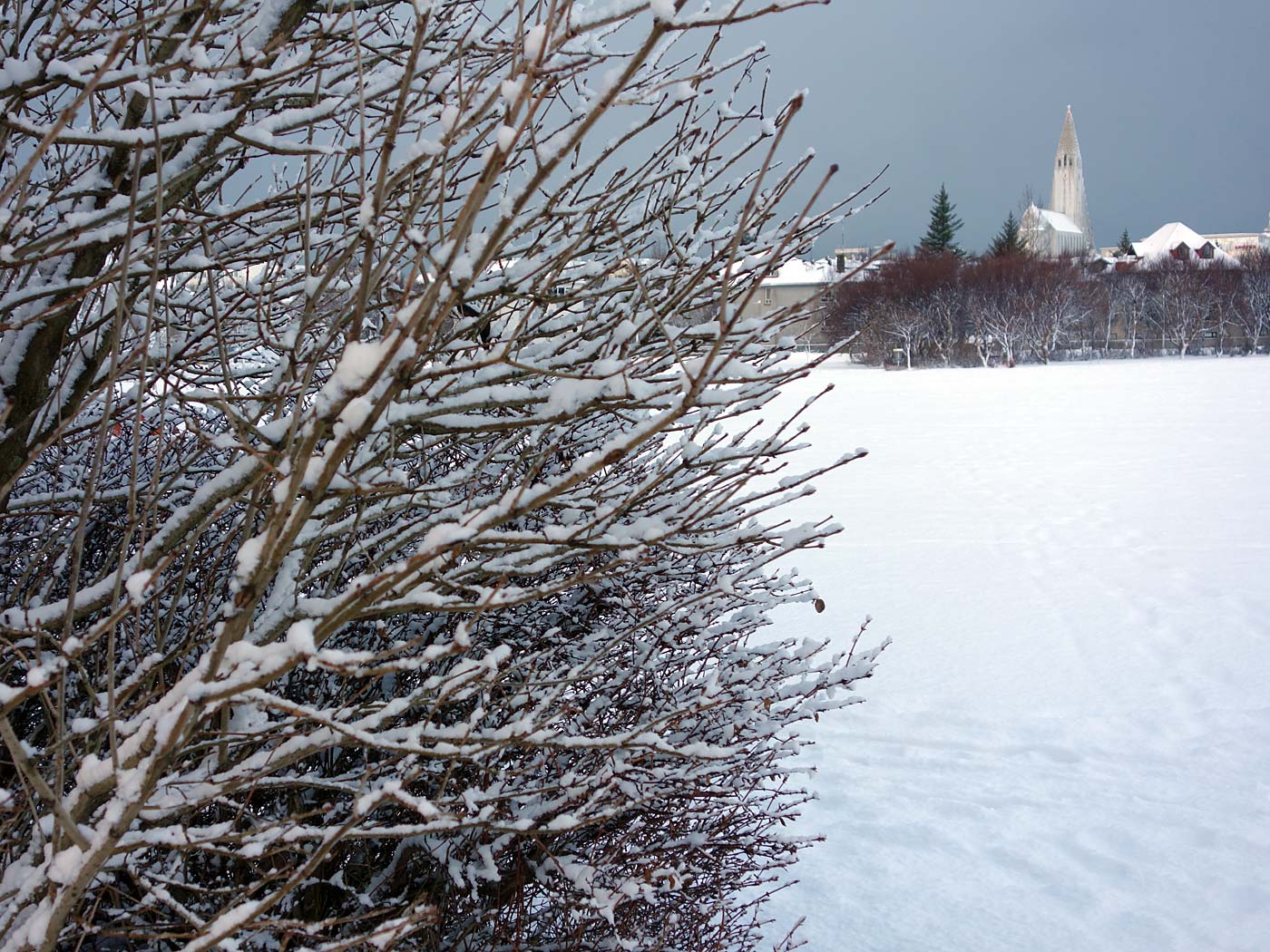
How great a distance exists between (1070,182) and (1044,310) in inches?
2535

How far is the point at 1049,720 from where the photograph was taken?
6703 millimetres

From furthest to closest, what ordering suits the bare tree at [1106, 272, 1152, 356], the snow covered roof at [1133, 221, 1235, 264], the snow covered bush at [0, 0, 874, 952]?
the snow covered roof at [1133, 221, 1235, 264] < the bare tree at [1106, 272, 1152, 356] < the snow covered bush at [0, 0, 874, 952]

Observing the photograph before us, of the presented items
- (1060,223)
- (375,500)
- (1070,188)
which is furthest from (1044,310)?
(1070,188)

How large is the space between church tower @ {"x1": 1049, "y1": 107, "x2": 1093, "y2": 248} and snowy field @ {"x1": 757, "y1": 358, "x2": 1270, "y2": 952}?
9874cm

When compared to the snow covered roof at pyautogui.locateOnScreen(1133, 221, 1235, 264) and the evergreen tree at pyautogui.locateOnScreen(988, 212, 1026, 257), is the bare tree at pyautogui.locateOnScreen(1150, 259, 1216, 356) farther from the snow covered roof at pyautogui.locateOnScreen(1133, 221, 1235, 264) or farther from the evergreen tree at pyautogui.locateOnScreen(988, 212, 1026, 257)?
the snow covered roof at pyautogui.locateOnScreen(1133, 221, 1235, 264)

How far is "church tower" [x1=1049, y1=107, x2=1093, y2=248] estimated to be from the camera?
102 m

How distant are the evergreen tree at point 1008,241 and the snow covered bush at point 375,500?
63952 mm

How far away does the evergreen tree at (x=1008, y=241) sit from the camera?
6194 centimetres

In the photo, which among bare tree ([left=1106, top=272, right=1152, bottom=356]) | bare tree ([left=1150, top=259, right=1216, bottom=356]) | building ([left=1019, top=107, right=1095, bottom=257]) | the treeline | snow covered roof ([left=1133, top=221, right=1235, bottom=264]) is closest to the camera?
the treeline

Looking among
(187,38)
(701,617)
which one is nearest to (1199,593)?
(701,617)

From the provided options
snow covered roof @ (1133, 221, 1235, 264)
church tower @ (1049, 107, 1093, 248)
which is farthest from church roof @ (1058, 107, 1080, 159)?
snow covered roof @ (1133, 221, 1235, 264)

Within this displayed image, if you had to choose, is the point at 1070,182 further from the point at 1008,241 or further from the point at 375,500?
the point at 375,500

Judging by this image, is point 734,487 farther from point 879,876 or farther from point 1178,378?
point 1178,378

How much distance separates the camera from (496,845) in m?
2.47
